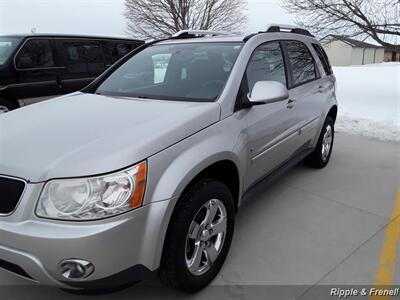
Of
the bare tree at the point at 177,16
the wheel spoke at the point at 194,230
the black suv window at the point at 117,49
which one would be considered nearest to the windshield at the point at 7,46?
the black suv window at the point at 117,49

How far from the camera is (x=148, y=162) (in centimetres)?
207

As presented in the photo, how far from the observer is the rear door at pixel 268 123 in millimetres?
3066

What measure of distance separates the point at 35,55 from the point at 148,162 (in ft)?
19.5

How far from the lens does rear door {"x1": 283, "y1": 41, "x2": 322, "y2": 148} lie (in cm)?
385

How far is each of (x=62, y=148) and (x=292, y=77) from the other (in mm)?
2560

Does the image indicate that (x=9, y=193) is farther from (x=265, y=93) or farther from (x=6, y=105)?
(x=6, y=105)

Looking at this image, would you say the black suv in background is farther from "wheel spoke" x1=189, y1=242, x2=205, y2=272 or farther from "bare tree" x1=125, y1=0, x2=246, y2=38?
"bare tree" x1=125, y1=0, x2=246, y2=38

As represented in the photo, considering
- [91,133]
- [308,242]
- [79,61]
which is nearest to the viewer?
[91,133]

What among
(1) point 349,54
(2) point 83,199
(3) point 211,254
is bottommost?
(3) point 211,254


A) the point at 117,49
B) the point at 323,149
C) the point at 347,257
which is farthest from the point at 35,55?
the point at 347,257

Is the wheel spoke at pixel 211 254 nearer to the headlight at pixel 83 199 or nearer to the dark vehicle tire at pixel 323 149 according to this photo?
the headlight at pixel 83 199

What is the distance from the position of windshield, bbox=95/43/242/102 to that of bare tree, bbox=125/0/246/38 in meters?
25.5

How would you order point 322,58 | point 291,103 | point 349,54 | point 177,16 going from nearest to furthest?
point 291,103 < point 322,58 < point 177,16 < point 349,54

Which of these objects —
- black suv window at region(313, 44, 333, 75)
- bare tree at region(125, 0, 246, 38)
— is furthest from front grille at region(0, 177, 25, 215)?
bare tree at region(125, 0, 246, 38)
